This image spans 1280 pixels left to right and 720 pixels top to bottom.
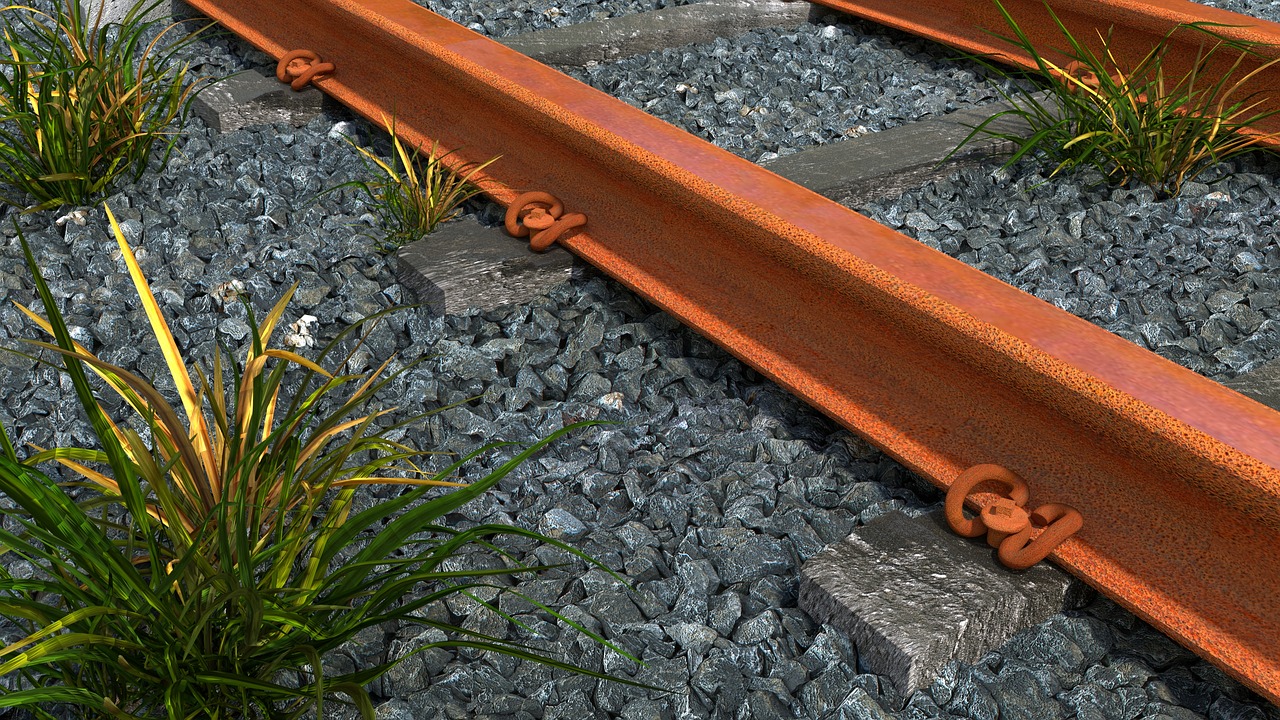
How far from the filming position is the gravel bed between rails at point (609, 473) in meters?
1.75

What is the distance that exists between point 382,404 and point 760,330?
84 centimetres

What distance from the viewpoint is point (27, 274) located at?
2.93 meters

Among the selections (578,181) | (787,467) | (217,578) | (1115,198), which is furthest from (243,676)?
(1115,198)

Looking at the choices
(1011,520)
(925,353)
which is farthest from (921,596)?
(925,353)

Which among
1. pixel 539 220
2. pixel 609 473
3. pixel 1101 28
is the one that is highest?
pixel 1101 28

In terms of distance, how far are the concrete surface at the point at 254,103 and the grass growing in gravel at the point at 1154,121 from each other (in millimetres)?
2237

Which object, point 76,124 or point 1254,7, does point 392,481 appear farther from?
point 1254,7

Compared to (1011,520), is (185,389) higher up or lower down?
higher up

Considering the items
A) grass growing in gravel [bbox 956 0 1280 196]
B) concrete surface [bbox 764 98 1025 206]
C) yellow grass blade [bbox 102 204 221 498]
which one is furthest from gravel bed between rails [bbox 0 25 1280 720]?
grass growing in gravel [bbox 956 0 1280 196]

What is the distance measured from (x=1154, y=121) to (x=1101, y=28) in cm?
81

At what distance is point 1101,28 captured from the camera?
12.2 ft

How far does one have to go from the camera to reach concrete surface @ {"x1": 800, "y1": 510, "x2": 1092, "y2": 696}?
1753 mm

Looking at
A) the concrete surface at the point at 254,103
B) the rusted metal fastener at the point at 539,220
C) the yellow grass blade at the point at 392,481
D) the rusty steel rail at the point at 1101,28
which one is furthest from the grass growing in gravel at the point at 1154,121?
the concrete surface at the point at 254,103

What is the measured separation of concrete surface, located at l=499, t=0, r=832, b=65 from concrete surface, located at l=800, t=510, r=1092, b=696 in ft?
8.72
